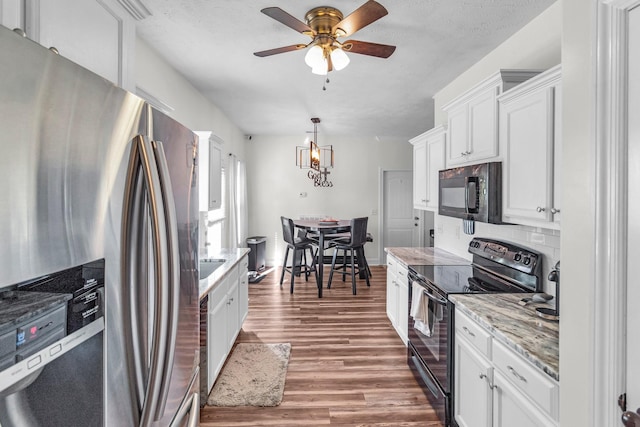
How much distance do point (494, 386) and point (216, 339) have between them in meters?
1.75

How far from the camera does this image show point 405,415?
7.11ft

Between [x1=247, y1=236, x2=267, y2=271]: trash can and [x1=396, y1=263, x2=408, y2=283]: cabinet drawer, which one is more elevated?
[x1=396, y1=263, x2=408, y2=283]: cabinet drawer

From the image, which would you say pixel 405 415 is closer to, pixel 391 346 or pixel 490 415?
pixel 490 415

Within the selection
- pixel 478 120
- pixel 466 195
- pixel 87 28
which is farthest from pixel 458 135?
pixel 87 28

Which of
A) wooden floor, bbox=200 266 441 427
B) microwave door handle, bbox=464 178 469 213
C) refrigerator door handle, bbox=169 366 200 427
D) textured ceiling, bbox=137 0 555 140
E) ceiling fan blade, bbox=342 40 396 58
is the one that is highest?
textured ceiling, bbox=137 0 555 140

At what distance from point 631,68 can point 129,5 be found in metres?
1.61

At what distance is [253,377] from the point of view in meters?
2.60

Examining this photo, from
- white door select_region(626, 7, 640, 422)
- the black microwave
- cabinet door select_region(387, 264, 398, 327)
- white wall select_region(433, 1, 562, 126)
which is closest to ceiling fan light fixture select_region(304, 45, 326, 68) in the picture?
the black microwave

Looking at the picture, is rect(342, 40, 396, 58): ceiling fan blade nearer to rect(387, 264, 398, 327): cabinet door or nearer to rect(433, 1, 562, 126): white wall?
rect(433, 1, 562, 126): white wall

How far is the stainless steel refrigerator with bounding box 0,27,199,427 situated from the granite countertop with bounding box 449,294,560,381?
4.17 feet

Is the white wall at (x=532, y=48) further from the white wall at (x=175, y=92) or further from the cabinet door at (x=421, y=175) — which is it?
the white wall at (x=175, y=92)

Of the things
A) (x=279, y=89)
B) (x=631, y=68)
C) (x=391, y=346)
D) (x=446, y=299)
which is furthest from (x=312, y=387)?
(x=279, y=89)

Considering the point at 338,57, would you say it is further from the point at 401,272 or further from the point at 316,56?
the point at 401,272

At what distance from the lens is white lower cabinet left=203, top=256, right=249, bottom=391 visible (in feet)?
7.33
